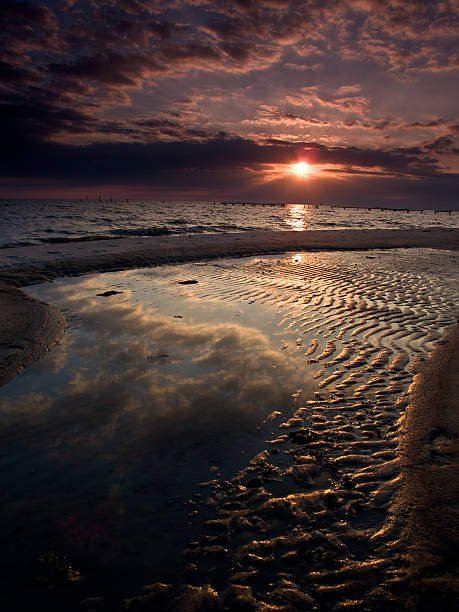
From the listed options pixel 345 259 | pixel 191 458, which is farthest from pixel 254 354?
pixel 345 259

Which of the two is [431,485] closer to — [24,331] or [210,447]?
[210,447]

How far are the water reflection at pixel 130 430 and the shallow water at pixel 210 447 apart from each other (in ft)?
0.06

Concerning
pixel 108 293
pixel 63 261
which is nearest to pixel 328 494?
pixel 108 293

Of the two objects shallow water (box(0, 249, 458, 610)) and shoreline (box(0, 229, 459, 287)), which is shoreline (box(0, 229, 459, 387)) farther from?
shallow water (box(0, 249, 458, 610))

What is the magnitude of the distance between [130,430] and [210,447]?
1.09 metres

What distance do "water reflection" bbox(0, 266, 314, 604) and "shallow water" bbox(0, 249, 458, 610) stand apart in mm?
19

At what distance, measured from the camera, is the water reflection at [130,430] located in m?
3.19

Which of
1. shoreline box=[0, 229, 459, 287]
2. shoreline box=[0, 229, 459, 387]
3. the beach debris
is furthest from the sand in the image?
shoreline box=[0, 229, 459, 287]

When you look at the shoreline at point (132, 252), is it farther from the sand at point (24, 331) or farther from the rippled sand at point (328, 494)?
the rippled sand at point (328, 494)

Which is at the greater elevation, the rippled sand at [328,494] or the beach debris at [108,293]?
the beach debris at [108,293]

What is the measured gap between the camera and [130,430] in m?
4.65

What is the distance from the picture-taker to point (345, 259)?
19266mm

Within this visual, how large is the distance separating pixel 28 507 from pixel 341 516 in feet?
9.66

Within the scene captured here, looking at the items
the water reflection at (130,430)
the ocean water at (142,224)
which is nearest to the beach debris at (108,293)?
the water reflection at (130,430)
